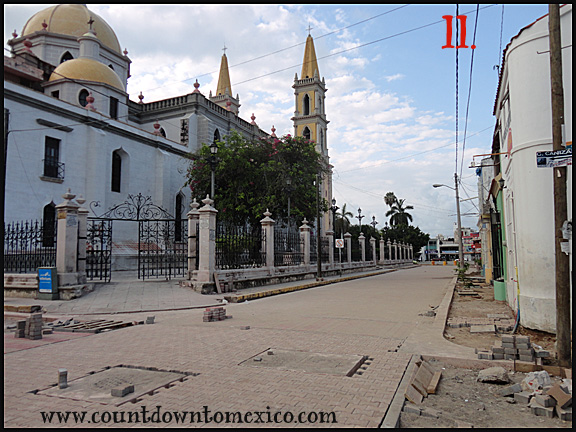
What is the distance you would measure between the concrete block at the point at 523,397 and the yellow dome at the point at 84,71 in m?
29.4

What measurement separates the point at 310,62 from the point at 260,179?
3360 cm

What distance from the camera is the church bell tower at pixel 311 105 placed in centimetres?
5244

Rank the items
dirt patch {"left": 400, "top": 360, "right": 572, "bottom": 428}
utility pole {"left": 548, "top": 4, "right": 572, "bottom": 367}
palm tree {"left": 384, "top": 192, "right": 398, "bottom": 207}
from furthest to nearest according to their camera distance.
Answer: palm tree {"left": 384, "top": 192, "right": 398, "bottom": 207}
utility pole {"left": 548, "top": 4, "right": 572, "bottom": 367}
dirt patch {"left": 400, "top": 360, "right": 572, "bottom": 428}

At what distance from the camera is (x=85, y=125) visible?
81.1 feet

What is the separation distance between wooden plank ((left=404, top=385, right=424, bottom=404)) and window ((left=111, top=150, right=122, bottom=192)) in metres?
26.5

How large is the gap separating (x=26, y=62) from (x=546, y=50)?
30282 mm

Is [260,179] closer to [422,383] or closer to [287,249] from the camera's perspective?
[287,249]

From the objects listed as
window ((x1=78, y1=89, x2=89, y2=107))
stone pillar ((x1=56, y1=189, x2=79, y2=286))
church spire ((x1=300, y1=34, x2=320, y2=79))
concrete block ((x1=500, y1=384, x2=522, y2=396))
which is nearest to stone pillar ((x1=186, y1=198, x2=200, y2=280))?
stone pillar ((x1=56, y1=189, x2=79, y2=286))

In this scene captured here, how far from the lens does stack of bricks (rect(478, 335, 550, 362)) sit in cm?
524

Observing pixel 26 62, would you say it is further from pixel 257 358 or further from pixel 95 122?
pixel 257 358

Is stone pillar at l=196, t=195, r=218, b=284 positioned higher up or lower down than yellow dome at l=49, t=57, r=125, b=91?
lower down

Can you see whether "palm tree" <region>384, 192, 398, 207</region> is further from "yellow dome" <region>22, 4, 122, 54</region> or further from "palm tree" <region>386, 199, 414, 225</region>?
"yellow dome" <region>22, 4, 122, 54</region>

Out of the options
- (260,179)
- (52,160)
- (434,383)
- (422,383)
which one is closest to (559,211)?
(434,383)

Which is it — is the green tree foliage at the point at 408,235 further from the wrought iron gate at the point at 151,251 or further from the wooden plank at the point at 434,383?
the wooden plank at the point at 434,383
